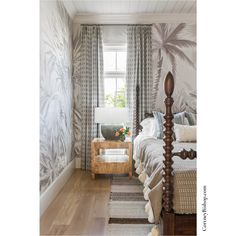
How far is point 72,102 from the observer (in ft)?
18.2

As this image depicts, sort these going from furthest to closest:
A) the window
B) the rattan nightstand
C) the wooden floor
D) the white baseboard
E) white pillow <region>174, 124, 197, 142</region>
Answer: the window < the rattan nightstand < white pillow <region>174, 124, 197, 142</region> < the white baseboard < the wooden floor

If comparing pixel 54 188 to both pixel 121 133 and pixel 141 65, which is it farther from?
pixel 141 65

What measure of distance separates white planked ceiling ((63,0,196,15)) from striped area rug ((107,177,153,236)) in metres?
2.59

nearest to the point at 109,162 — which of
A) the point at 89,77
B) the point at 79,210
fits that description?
the point at 89,77

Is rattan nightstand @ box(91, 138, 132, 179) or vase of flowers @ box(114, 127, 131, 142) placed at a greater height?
vase of flowers @ box(114, 127, 131, 142)

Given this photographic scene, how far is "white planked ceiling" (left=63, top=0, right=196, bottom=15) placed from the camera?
496 centimetres

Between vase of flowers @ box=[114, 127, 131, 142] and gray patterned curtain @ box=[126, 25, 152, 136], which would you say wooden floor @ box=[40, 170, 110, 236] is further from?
gray patterned curtain @ box=[126, 25, 152, 136]

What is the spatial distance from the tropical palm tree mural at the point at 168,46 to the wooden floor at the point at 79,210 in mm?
1925

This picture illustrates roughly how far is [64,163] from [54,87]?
1.24 metres

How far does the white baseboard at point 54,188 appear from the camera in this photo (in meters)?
3.45

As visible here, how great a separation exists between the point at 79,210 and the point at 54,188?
25.5 inches

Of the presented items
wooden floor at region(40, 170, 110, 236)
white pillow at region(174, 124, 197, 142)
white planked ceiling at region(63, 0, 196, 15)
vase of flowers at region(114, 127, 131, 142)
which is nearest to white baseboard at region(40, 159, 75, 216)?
wooden floor at region(40, 170, 110, 236)

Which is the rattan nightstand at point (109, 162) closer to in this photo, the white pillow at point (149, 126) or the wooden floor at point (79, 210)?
the wooden floor at point (79, 210)

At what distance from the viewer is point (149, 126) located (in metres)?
4.98
